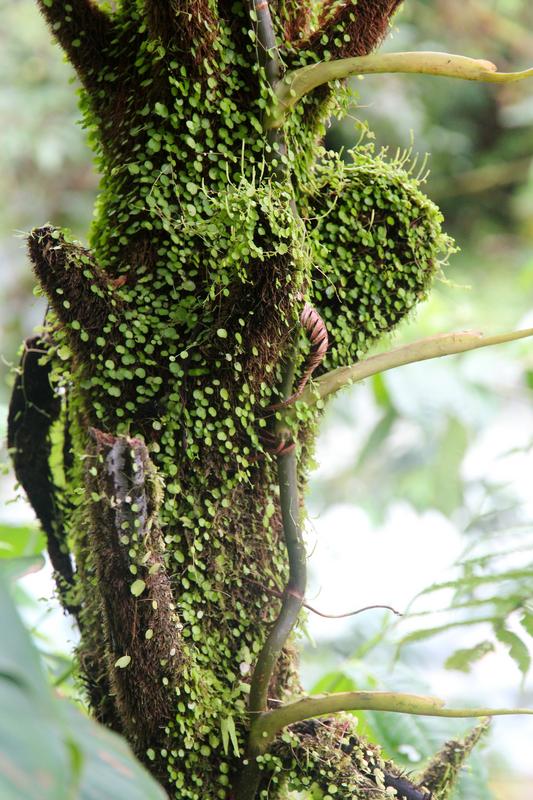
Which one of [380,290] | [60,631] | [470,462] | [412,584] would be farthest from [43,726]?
[470,462]

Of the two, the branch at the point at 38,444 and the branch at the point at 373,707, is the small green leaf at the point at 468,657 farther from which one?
the branch at the point at 38,444

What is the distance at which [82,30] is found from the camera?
660 millimetres

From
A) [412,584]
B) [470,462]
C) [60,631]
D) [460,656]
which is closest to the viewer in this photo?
[460,656]

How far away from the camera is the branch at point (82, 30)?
2.14 ft

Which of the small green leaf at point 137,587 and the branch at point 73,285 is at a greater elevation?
the branch at point 73,285

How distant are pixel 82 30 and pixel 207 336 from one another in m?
0.29

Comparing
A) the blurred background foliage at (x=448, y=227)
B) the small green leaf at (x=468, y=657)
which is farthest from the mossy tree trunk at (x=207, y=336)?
the blurred background foliage at (x=448, y=227)

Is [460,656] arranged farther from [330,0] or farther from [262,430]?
[330,0]

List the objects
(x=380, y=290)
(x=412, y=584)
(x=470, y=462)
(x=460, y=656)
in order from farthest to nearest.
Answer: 1. (x=470, y=462)
2. (x=412, y=584)
3. (x=460, y=656)
4. (x=380, y=290)

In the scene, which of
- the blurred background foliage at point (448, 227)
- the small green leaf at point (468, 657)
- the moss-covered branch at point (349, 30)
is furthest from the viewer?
the blurred background foliage at point (448, 227)

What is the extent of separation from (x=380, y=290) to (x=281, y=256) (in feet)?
0.49

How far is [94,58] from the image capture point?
0.66 meters

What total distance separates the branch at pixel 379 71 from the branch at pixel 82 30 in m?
0.16

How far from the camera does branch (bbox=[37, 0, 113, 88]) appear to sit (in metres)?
0.65
